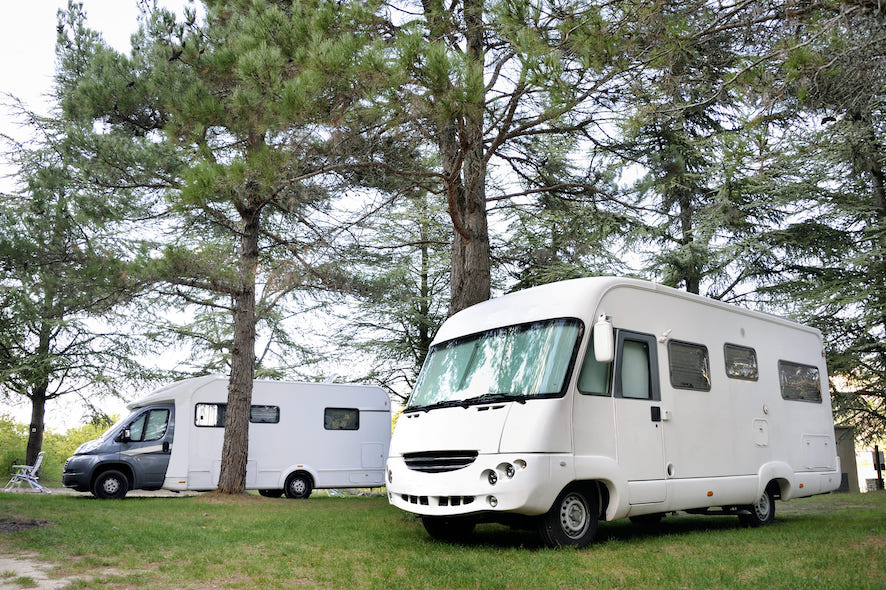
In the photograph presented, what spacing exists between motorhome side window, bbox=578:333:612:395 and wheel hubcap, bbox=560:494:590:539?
1.01m

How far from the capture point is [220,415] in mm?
16094

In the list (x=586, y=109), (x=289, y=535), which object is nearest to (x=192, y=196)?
(x=289, y=535)

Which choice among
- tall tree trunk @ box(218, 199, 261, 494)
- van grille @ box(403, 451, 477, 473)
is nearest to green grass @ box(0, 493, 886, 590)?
van grille @ box(403, 451, 477, 473)

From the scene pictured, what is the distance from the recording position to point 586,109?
31.0 feet

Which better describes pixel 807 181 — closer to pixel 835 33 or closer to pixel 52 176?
pixel 835 33

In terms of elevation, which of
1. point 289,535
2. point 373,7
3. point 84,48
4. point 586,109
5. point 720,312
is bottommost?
point 289,535

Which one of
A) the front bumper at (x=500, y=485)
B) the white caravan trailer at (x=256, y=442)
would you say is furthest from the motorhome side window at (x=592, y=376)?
the white caravan trailer at (x=256, y=442)

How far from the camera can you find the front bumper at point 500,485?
6.48m

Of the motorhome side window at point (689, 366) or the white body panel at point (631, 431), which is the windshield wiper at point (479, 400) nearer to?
the white body panel at point (631, 431)

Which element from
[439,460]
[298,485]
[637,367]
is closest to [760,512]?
[637,367]

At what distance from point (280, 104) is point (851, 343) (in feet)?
45.1

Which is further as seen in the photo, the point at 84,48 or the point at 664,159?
the point at 84,48

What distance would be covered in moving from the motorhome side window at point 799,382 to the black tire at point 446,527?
4.64 m

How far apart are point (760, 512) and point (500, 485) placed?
4378 millimetres
